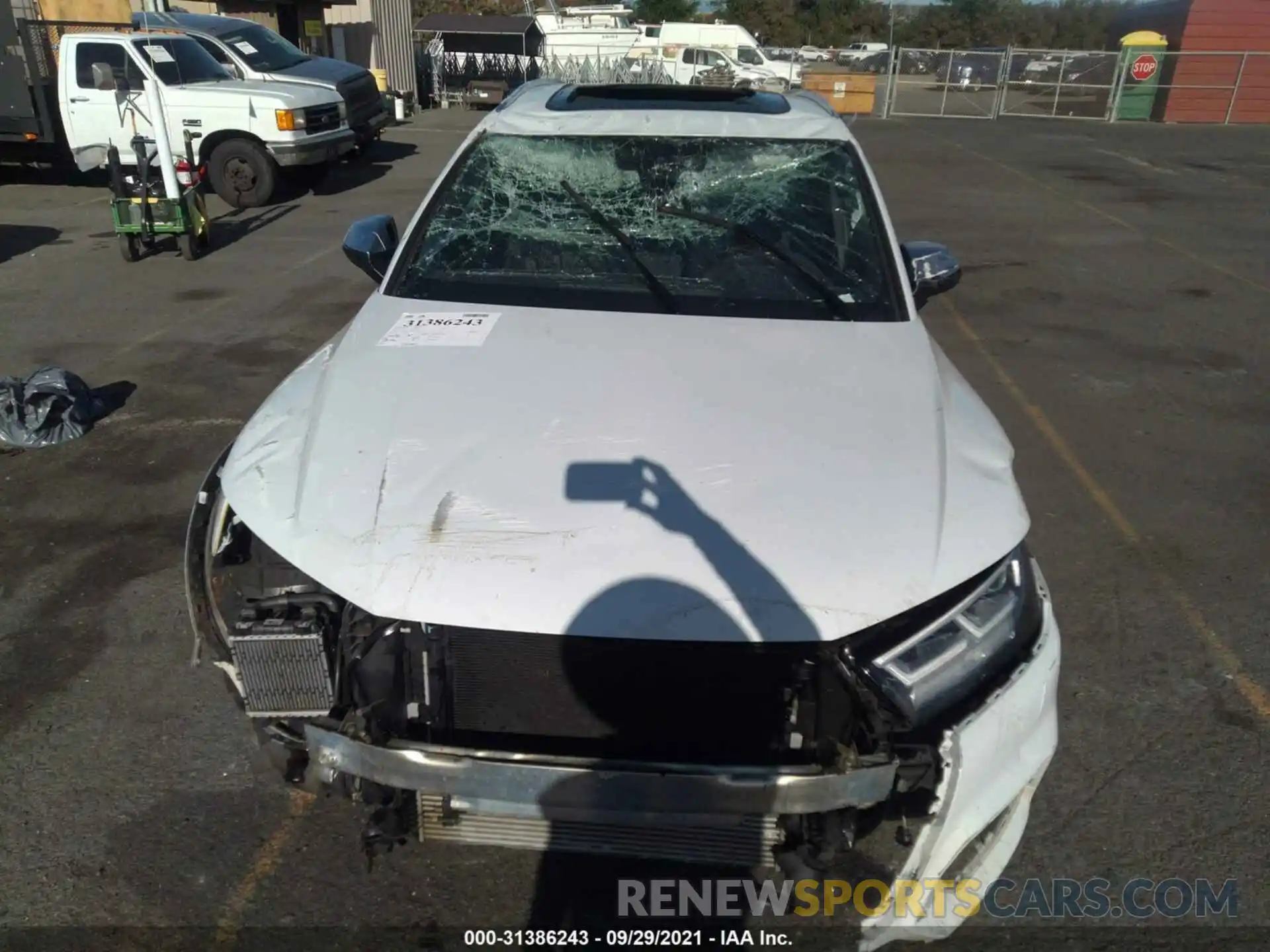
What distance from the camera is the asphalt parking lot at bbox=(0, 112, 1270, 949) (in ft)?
8.56

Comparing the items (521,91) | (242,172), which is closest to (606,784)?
(521,91)

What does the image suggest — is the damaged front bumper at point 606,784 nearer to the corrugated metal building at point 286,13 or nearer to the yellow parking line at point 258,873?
the yellow parking line at point 258,873

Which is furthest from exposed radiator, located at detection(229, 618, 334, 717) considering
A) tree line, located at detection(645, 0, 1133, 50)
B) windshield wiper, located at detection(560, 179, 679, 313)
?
tree line, located at detection(645, 0, 1133, 50)

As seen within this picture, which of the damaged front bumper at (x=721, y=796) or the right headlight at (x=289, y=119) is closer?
the damaged front bumper at (x=721, y=796)

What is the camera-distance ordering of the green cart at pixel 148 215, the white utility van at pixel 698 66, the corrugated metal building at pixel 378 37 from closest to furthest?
the green cart at pixel 148 215 → the corrugated metal building at pixel 378 37 → the white utility van at pixel 698 66

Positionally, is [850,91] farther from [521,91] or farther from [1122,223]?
[521,91]

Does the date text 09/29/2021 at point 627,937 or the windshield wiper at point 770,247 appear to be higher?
the windshield wiper at point 770,247

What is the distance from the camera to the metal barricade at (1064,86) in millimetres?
26422

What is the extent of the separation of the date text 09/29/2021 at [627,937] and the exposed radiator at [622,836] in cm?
42

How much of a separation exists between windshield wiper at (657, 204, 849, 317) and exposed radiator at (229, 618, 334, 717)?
1.95 meters

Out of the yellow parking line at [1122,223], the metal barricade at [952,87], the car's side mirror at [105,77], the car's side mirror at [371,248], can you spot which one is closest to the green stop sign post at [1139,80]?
the metal barricade at [952,87]

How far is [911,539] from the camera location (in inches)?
85.3

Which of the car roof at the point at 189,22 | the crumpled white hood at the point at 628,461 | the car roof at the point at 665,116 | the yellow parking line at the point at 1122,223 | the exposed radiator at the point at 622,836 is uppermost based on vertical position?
the car roof at the point at 189,22

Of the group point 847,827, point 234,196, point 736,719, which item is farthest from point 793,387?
point 234,196
